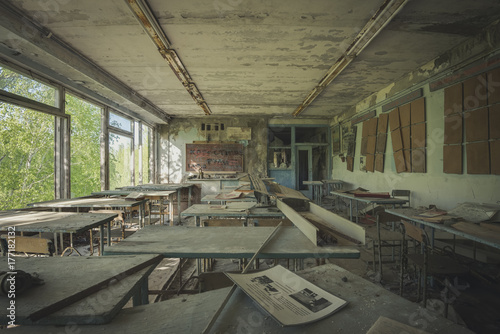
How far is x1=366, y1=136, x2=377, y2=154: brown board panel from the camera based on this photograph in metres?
5.59

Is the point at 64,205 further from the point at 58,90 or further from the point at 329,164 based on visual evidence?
the point at 329,164

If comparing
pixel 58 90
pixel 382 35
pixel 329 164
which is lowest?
pixel 329 164

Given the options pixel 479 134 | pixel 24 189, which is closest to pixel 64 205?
pixel 24 189

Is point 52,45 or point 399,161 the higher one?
point 52,45

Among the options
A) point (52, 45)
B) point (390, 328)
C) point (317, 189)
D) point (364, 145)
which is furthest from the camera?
point (317, 189)

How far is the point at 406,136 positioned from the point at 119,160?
Result: 7.30m

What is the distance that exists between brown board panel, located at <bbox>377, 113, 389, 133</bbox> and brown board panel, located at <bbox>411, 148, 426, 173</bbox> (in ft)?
3.62

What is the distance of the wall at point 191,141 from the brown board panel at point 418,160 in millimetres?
4819

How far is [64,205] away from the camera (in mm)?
3451

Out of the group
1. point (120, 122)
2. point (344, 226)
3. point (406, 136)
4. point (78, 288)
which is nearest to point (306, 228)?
point (344, 226)

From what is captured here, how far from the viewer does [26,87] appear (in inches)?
148

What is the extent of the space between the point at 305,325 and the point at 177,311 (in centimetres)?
45

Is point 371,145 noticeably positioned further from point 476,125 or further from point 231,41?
point 231,41

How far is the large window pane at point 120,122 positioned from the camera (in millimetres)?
6072
